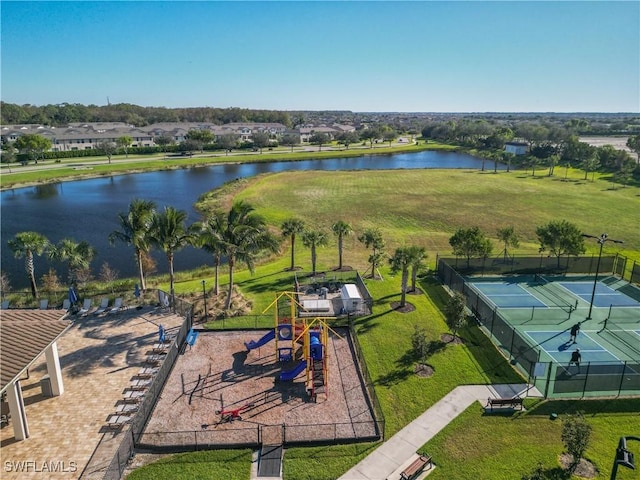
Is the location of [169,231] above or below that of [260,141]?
below

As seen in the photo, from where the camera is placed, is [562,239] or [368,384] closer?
[368,384]

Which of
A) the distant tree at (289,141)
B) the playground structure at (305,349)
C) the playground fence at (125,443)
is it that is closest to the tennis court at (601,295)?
the playground structure at (305,349)

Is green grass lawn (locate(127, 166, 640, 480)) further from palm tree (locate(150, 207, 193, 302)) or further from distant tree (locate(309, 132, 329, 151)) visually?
distant tree (locate(309, 132, 329, 151))

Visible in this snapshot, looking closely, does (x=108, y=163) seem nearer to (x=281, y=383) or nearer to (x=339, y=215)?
(x=339, y=215)

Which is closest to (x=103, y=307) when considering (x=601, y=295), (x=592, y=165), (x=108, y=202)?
(x=601, y=295)

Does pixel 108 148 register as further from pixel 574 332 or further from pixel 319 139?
pixel 574 332

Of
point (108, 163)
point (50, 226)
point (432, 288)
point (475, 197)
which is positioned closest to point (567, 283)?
point (432, 288)

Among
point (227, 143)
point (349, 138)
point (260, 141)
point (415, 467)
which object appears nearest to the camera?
point (415, 467)
